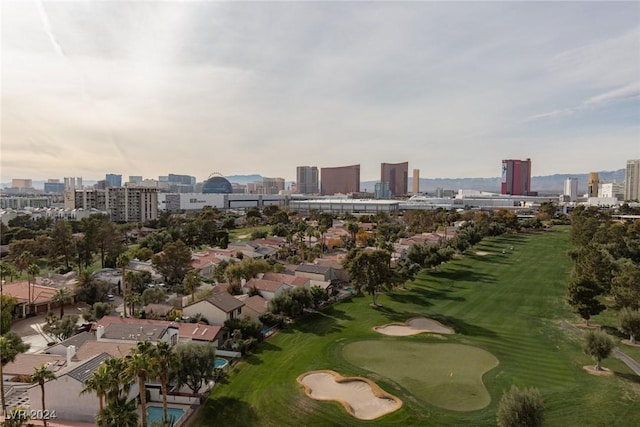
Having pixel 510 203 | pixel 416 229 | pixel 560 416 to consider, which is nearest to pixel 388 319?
pixel 560 416

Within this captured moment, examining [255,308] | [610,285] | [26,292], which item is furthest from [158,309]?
[610,285]

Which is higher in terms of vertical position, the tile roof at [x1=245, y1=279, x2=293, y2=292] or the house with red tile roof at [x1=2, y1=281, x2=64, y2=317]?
the tile roof at [x1=245, y1=279, x2=293, y2=292]

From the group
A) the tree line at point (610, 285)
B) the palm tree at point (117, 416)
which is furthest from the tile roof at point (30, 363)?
the tree line at point (610, 285)

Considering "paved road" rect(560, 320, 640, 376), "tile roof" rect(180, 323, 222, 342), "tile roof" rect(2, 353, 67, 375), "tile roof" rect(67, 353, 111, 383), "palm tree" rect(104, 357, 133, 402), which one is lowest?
"paved road" rect(560, 320, 640, 376)

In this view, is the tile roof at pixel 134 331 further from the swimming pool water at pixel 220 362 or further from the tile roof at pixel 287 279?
the tile roof at pixel 287 279

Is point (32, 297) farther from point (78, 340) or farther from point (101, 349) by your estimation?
point (101, 349)

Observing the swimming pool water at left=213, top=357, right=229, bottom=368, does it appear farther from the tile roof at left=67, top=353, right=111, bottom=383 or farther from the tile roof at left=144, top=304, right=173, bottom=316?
the tile roof at left=144, top=304, right=173, bottom=316

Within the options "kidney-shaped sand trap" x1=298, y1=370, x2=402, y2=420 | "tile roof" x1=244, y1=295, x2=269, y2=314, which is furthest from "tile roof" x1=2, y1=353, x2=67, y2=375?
"kidney-shaped sand trap" x1=298, y1=370, x2=402, y2=420
